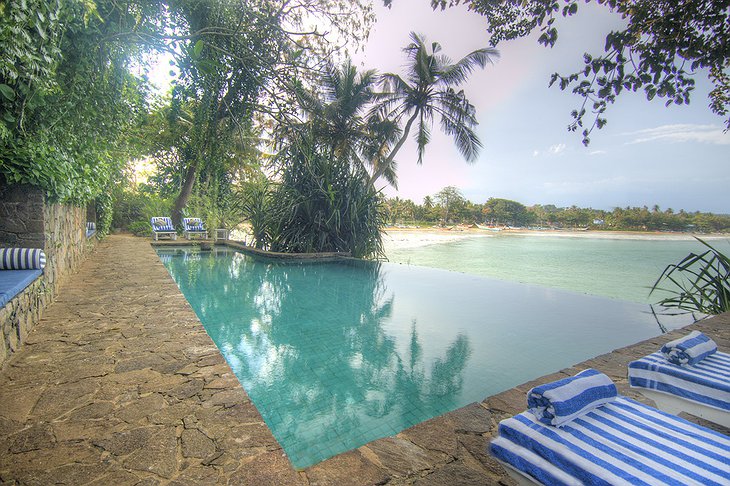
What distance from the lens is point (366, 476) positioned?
A: 134 cm

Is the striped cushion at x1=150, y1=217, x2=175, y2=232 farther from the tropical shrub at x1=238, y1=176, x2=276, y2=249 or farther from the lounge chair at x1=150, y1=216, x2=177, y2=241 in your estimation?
the tropical shrub at x1=238, y1=176, x2=276, y2=249

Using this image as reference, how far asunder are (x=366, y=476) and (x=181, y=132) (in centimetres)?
1366

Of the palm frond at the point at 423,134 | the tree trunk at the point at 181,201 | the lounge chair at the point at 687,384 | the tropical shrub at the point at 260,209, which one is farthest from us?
the tree trunk at the point at 181,201

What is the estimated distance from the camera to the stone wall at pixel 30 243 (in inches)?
90.3

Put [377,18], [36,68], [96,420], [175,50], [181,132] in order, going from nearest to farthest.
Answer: [96,420] → [36,68] → [175,50] → [377,18] → [181,132]

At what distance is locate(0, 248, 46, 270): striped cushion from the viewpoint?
2.81 meters

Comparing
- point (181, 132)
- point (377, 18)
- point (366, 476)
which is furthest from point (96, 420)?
point (181, 132)

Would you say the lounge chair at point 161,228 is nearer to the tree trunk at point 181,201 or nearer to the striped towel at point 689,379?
the tree trunk at point 181,201

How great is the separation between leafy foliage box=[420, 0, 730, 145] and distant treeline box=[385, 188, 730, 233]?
48.1 m

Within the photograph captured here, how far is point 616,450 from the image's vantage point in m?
1.04

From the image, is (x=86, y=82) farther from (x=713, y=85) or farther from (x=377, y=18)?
(x=713, y=85)

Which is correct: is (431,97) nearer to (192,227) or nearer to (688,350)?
(192,227)

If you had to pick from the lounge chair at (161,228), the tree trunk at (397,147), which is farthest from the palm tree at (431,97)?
the lounge chair at (161,228)

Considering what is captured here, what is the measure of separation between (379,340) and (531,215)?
68.1 m
